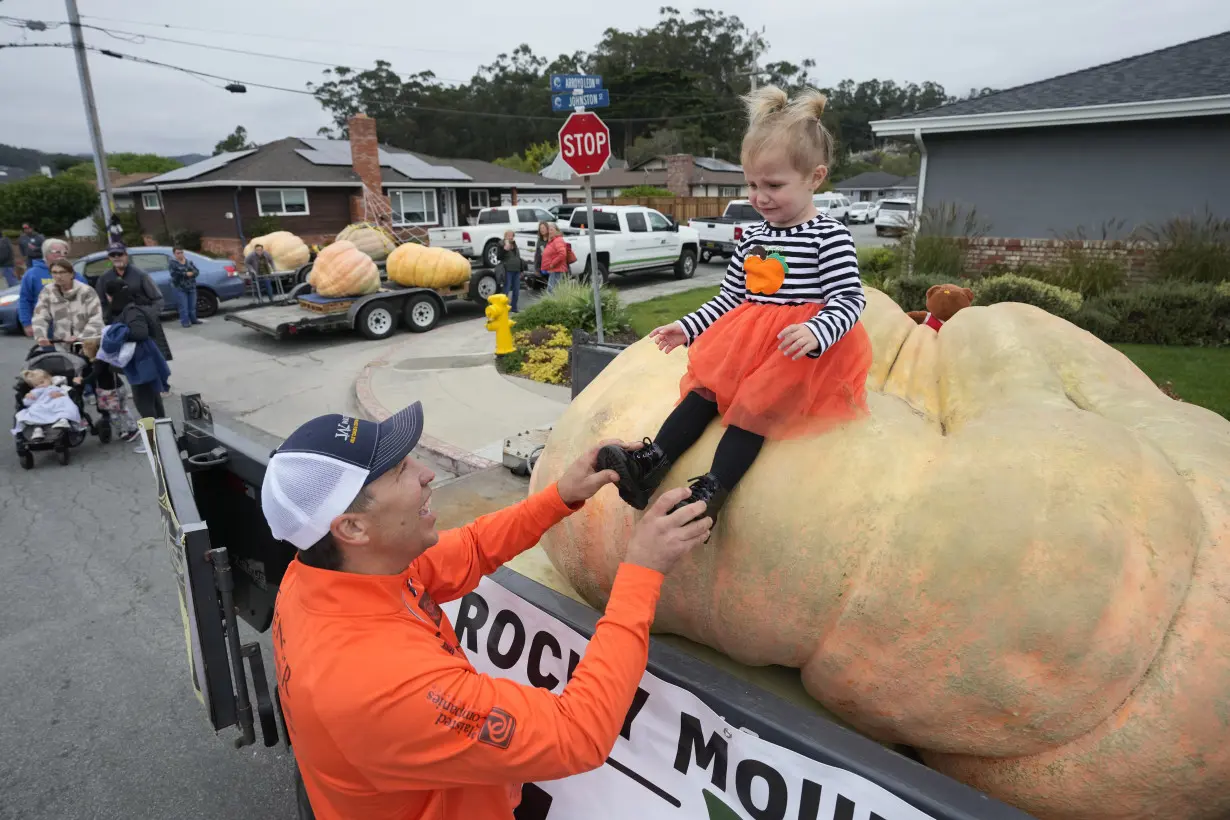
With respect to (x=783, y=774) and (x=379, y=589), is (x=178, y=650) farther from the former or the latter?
(x=783, y=774)

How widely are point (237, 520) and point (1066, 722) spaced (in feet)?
9.98

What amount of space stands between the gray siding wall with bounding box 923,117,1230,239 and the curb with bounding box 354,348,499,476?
34.0 feet

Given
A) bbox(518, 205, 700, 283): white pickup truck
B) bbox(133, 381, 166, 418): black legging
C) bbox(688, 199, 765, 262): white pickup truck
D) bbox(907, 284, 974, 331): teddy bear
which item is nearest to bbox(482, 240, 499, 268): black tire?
bbox(518, 205, 700, 283): white pickup truck

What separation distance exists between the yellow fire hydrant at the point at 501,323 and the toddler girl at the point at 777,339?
7734 mm

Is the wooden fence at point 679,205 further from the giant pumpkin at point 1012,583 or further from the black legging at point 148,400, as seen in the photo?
the giant pumpkin at point 1012,583

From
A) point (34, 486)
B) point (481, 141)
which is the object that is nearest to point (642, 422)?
point (34, 486)

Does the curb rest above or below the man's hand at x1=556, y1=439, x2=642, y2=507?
below

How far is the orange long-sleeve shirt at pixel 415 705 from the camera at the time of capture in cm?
130

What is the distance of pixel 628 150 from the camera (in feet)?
208

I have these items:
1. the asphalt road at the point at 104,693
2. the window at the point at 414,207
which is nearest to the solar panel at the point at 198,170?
the window at the point at 414,207

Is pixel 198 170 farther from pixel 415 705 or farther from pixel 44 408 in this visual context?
pixel 415 705

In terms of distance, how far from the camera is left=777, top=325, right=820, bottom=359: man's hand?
164cm

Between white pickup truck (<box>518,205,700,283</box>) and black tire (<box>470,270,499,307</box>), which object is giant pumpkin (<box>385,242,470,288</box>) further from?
white pickup truck (<box>518,205,700,283</box>)

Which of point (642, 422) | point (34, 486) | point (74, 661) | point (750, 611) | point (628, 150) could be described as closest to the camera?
point (750, 611)
